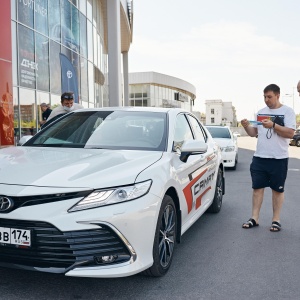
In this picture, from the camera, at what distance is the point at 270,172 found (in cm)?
498

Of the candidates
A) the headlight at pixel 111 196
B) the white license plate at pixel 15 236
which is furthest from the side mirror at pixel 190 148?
the white license plate at pixel 15 236

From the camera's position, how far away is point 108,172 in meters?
2.99

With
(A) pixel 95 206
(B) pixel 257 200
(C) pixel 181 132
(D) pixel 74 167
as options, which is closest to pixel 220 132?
(B) pixel 257 200

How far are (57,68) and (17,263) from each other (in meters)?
15.0

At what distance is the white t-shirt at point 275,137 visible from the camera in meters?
4.84

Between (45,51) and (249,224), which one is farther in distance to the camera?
(45,51)

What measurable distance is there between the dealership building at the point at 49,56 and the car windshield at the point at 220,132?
6281 millimetres

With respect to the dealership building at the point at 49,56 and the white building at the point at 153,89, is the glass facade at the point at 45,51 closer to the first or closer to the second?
the dealership building at the point at 49,56

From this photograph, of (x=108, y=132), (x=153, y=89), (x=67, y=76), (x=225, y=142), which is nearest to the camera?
(x=108, y=132)

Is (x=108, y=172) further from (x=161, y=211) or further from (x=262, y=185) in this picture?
(x=262, y=185)

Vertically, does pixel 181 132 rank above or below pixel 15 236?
above

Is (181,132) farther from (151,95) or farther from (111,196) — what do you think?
(151,95)

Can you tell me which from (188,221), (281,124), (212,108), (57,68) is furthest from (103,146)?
(212,108)

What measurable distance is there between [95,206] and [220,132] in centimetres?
1091
